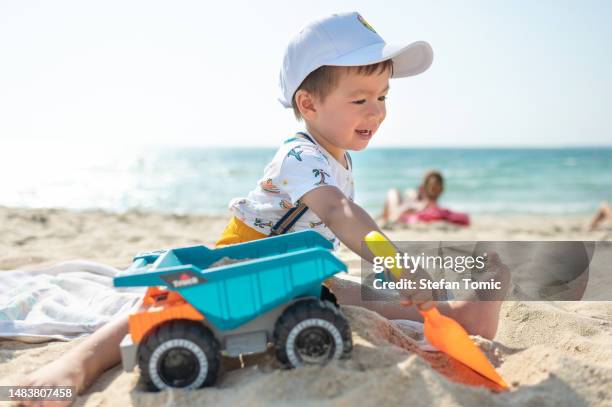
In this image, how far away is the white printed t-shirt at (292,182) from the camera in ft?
6.05

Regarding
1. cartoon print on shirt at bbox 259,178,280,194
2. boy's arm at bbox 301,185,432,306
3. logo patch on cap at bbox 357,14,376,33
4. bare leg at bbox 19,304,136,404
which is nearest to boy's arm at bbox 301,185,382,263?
boy's arm at bbox 301,185,432,306

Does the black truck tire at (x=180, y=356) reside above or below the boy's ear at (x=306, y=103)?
below

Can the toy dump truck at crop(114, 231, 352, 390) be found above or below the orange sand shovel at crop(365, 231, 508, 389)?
above

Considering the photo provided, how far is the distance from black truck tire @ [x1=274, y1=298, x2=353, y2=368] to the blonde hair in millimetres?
917

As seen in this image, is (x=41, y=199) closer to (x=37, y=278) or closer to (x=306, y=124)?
(x=37, y=278)

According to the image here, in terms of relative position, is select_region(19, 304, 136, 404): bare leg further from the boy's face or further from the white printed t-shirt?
the boy's face

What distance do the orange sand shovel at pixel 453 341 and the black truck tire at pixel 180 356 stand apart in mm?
509

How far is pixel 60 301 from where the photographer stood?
8.35ft

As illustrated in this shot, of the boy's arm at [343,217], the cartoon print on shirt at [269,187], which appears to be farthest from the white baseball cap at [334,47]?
the boy's arm at [343,217]

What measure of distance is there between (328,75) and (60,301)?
5.17 feet

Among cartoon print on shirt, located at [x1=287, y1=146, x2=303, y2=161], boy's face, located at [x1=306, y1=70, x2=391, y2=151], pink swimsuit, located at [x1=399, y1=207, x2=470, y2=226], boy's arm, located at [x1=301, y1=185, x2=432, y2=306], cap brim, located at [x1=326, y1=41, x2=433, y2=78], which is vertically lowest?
pink swimsuit, located at [x1=399, y1=207, x2=470, y2=226]

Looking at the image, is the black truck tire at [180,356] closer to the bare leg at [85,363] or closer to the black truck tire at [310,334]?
the black truck tire at [310,334]

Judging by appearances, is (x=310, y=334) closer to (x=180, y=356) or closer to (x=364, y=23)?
(x=180, y=356)

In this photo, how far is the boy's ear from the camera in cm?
209
